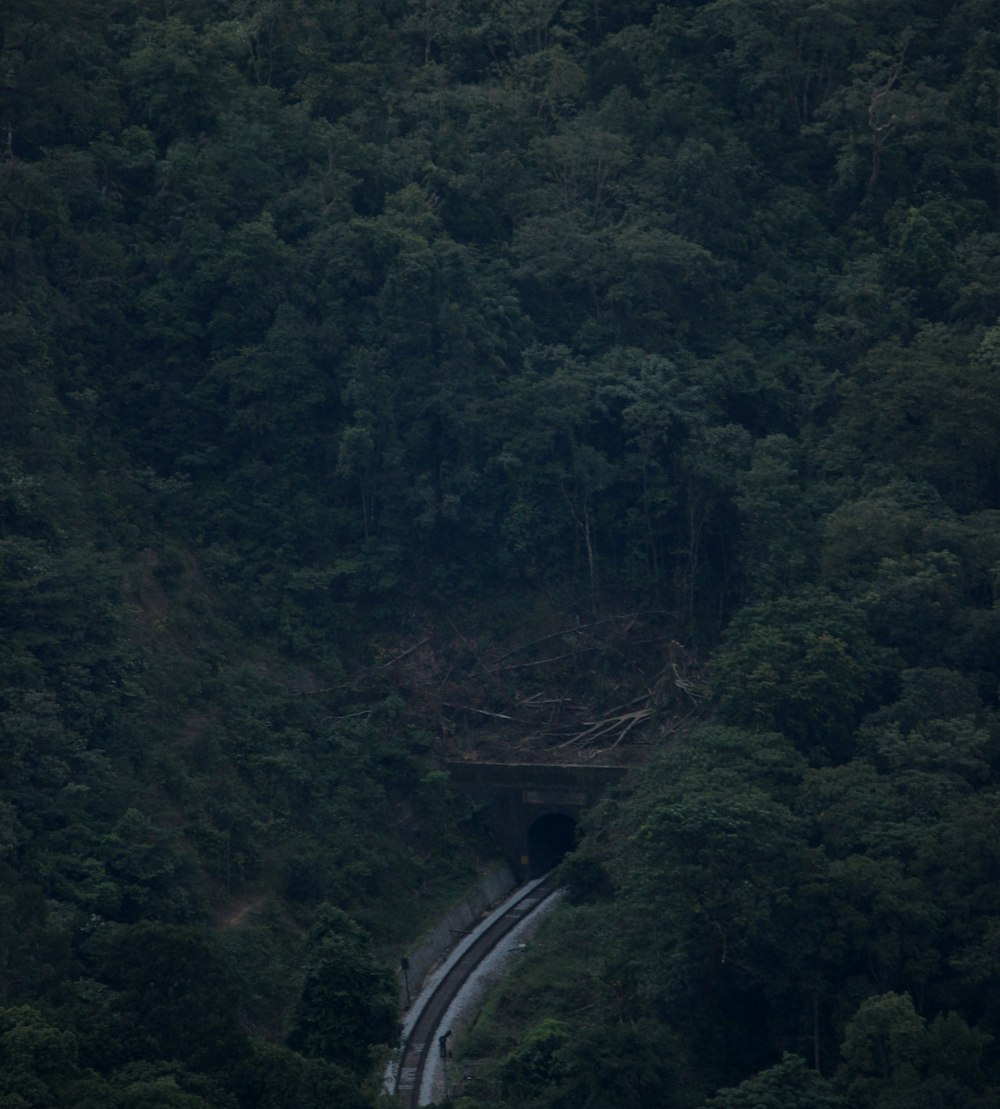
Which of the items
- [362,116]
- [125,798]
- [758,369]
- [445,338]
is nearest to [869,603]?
[758,369]

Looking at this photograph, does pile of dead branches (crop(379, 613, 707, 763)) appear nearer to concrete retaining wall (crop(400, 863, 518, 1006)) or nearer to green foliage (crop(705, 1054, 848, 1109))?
concrete retaining wall (crop(400, 863, 518, 1006))

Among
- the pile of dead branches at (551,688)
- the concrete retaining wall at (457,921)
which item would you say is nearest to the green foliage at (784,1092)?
the concrete retaining wall at (457,921)

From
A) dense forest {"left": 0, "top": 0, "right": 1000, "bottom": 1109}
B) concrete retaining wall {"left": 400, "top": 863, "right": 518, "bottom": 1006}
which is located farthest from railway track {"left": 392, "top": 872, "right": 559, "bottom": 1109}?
dense forest {"left": 0, "top": 0, "right": 1000, "bottom": 1109}

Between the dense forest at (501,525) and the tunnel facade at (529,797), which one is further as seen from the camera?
the tunnel facade at (529,797)

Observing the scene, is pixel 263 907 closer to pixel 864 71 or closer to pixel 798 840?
pixel 798 840

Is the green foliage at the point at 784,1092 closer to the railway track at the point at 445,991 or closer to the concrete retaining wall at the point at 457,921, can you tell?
the railway track at the point at 445,991

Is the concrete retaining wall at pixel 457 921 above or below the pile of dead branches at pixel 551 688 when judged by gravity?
below
